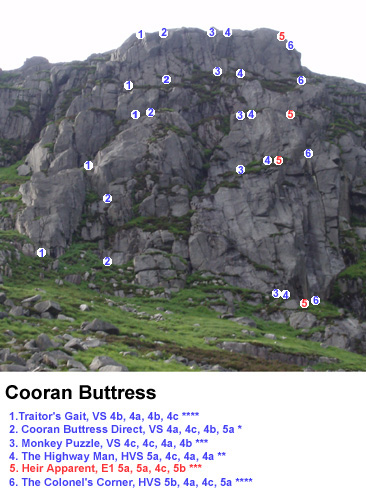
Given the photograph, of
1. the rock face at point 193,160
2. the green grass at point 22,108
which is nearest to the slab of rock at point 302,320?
the rock face at point 193,160

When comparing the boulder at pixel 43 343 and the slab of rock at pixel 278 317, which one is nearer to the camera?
the boulder at pixel 43 343

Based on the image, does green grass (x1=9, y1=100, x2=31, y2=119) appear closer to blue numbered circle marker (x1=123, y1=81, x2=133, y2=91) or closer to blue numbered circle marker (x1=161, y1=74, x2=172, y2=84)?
blue numbered circle marker (x1=123, y1=81, x2=133, y2=91)

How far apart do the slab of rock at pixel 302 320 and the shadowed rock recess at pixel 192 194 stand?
1.41 feet

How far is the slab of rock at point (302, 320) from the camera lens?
65188 millimetres

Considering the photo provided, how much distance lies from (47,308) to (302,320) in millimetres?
37041

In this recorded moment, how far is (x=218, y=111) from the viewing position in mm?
110688

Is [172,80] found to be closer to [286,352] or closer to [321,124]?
[321,124]

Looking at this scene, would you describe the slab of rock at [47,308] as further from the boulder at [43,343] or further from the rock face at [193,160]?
the rock face at [193,160]

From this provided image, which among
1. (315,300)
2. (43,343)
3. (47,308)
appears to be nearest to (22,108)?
(315,300)

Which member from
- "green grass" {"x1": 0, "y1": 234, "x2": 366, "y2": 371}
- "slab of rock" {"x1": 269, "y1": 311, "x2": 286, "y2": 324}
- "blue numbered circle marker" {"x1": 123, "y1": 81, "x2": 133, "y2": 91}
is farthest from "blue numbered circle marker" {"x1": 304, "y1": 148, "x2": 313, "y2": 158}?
"blue numbered circle marker" {"x1": 123, "y1": 81, "x2": 133, "y2": 91}

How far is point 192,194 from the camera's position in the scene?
90.3 metres

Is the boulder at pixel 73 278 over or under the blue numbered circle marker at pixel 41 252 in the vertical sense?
under

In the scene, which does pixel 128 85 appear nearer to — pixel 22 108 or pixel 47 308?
pixel 22 108

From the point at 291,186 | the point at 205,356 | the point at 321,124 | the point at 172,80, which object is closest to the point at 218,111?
the point at 172,80
